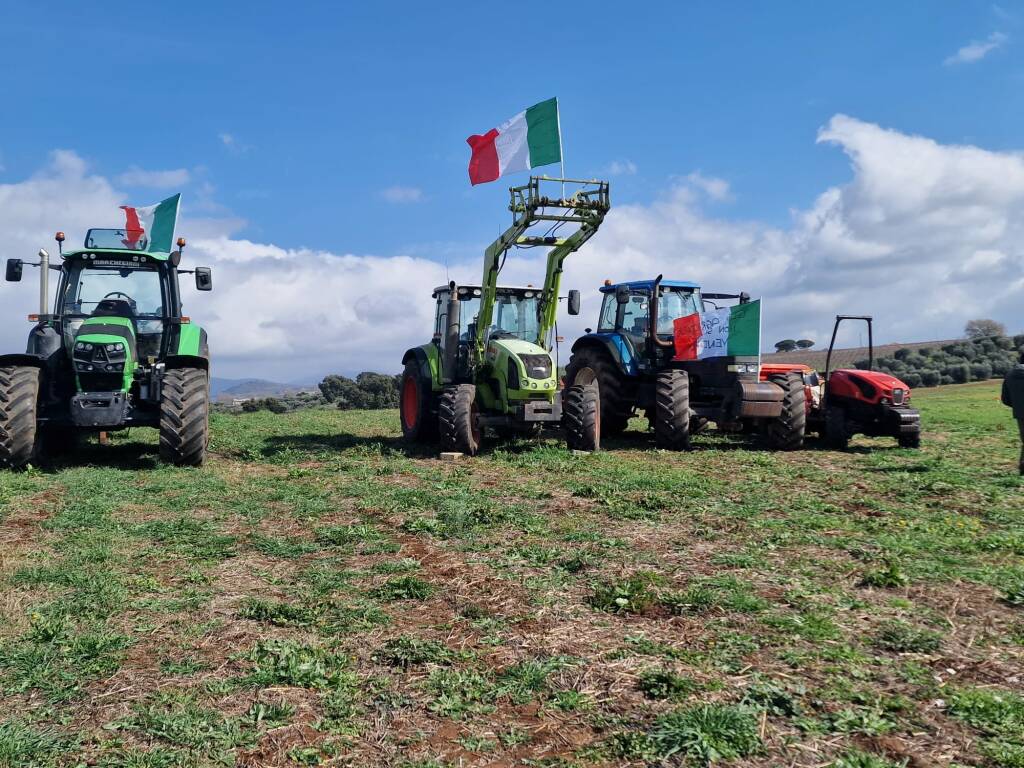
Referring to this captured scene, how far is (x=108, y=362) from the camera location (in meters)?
9.70

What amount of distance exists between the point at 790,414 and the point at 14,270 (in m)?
10.6

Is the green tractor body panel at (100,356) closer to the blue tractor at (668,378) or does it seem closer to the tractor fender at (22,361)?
the tractor fender at (22,361)

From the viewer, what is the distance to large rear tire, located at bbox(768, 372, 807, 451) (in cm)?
1168

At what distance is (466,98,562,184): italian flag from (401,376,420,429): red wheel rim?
341 cm

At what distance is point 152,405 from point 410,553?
5.68 metres

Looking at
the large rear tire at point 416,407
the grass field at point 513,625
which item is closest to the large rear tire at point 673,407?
the grass field at point 513,625

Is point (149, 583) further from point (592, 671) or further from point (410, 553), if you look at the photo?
point (592, 671)

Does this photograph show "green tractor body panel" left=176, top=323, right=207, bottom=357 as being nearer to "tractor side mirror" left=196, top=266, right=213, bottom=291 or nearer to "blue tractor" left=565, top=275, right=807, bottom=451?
"tractor side mirror" left=196, top=266, right=213, bottom=291

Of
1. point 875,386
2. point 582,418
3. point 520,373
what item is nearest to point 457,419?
point 520,373

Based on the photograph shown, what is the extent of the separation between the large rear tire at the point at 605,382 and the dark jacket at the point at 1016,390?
5.27m

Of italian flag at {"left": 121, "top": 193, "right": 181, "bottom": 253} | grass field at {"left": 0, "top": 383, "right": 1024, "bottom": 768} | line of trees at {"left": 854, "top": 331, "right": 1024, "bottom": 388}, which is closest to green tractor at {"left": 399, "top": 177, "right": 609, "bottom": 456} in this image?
grass field at {"left": 0, "top": 383, "right": 1024, "bottom": 768}

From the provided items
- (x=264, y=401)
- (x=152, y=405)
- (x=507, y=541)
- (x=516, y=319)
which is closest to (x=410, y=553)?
(x=507, y=541)

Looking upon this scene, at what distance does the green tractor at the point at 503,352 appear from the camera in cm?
1109

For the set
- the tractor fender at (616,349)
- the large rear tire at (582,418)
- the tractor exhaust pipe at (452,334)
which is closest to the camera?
the large rear tire at (582,418)
